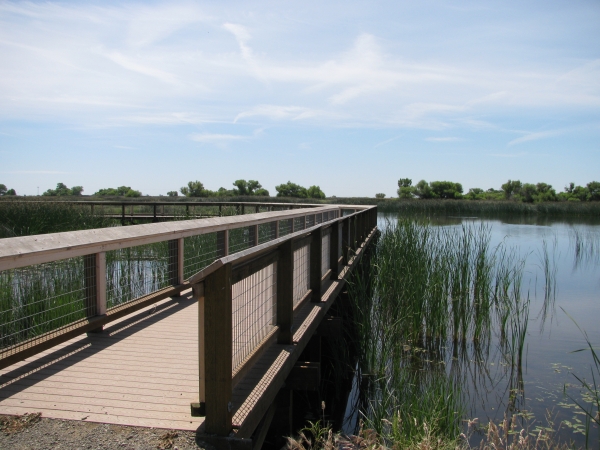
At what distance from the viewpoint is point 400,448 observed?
3918 mm

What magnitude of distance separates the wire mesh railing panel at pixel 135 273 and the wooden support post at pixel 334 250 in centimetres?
223

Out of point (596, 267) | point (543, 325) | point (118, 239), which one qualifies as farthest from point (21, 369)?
point (596, 267)

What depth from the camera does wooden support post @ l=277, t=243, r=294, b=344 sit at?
164 inches

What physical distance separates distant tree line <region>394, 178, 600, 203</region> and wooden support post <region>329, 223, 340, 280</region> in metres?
56.0

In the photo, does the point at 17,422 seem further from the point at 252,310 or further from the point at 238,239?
the point at 238,239

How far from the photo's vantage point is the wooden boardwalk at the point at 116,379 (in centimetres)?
309

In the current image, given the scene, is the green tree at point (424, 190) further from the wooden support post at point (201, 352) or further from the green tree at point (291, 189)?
the wooden support post at point (201, 352)

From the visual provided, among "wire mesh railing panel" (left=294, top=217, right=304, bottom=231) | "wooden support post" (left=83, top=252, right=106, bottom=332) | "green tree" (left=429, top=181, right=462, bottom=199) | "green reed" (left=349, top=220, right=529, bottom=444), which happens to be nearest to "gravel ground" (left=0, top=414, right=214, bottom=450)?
"wooden support post" (left=83, top=252, right=106, bottom=332)

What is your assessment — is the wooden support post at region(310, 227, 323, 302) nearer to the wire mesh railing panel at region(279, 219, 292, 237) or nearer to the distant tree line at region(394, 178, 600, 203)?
the wire mesh railing panel at region(279, 219, 292, 237)

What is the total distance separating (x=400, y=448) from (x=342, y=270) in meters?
4.68

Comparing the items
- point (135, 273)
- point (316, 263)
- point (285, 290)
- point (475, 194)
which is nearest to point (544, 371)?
point (316, 263)

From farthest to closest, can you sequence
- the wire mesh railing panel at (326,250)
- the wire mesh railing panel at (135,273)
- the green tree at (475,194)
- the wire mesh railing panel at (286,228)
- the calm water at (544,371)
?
the green tree at (475,194) < the wire mesh railing panel at (286,228) < the wire mesh railing panel at (135,273) < the wire mesh railing panel at (326,250) < the calm water at (544,371)

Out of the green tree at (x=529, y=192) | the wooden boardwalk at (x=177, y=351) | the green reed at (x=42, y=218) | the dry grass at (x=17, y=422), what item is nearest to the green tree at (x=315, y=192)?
the green tree at (x=529, y=192)

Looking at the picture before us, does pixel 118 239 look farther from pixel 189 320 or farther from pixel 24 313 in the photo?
pixel 24 313
